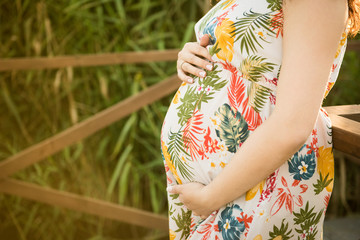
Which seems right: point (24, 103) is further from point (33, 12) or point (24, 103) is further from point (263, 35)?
point (263, 35)

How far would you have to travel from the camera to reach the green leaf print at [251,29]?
72 cm

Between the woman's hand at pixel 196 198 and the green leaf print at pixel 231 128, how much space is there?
4.1 inches

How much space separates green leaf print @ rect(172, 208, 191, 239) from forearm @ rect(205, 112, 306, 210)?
0.67 ft

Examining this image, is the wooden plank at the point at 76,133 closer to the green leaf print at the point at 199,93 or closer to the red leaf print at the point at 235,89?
the green leaf print at the point at 199,93

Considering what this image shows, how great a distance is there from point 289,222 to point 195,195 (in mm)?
190

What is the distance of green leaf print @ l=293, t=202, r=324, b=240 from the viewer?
80 centimetres

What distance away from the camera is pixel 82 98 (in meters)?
2.47

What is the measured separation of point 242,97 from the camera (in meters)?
0.77

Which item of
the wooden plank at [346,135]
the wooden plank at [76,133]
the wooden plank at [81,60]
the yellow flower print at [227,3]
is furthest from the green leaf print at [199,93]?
the wooden plank at [81,60]

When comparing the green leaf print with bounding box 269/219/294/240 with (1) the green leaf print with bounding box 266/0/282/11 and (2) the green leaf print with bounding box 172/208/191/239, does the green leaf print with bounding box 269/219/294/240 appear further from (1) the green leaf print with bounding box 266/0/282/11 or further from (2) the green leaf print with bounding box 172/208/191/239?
(1) the green leaf print with bounding box 266/0/282/11

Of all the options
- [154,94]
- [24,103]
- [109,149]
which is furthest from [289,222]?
[24,103]

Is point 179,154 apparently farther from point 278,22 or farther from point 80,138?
point 80,138

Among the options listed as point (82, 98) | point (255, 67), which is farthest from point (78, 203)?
point (255, 67)

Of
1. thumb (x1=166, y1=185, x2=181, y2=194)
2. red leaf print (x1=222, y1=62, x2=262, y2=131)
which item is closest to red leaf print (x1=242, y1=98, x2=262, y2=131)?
red leaf print (x1=222, y1=62, x2=262, y2=131)
